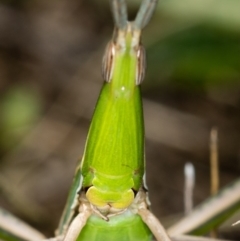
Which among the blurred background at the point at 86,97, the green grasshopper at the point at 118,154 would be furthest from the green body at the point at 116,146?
the blurred background at the point at 86,97

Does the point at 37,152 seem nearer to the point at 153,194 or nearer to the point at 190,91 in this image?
the point at 153,194

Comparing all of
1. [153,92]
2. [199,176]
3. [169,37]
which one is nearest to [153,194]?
[199,176]

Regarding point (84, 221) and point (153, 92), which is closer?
point (84, 221)

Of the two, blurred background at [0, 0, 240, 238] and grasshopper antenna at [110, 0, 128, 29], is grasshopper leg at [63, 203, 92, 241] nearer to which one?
grasshopper antenna at [110, 0, 128, 29]

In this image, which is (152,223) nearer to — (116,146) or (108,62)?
(116,146)

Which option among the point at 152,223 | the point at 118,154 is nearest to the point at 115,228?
the point at 152,223

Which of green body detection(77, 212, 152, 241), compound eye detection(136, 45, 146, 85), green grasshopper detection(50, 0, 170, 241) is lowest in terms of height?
green body detection(77, 212, 152, 241)

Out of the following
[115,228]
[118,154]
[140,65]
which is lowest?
[115,228]

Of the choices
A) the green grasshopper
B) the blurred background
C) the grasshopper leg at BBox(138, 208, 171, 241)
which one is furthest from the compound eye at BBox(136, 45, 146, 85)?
the blurred background
